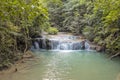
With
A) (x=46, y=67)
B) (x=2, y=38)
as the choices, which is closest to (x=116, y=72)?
(x=46, y=67)

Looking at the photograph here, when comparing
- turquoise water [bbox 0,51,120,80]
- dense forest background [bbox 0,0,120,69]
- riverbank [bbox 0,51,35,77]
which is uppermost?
dense forest background [bbox 0,0,120,69]

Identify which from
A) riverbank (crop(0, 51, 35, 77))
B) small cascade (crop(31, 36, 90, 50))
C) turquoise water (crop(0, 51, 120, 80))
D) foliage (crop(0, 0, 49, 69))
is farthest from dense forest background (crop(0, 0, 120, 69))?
turquoise water (crop(0, 51, 120, 80))

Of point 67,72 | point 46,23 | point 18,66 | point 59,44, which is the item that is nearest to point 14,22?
point 18,66

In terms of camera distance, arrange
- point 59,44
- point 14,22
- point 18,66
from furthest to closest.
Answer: point 59,44, point 14,22, point 18,66

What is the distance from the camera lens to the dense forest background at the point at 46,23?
17.7ft

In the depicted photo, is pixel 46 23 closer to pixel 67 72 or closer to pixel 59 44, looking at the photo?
pixel 59 44

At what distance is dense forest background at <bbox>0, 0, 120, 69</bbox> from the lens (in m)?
5.40

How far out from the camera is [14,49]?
13148 mm

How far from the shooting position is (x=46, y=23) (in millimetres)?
22000

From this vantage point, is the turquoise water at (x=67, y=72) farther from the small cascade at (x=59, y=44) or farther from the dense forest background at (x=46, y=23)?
the small cascade at (x=59, y=44)

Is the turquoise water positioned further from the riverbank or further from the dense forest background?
the dense forest background

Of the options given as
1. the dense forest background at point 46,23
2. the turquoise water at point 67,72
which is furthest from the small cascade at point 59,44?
the turquoise water at point 67,72

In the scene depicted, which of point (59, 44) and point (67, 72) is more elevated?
point (59, 44)

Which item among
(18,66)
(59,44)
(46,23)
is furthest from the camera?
(46,23)
